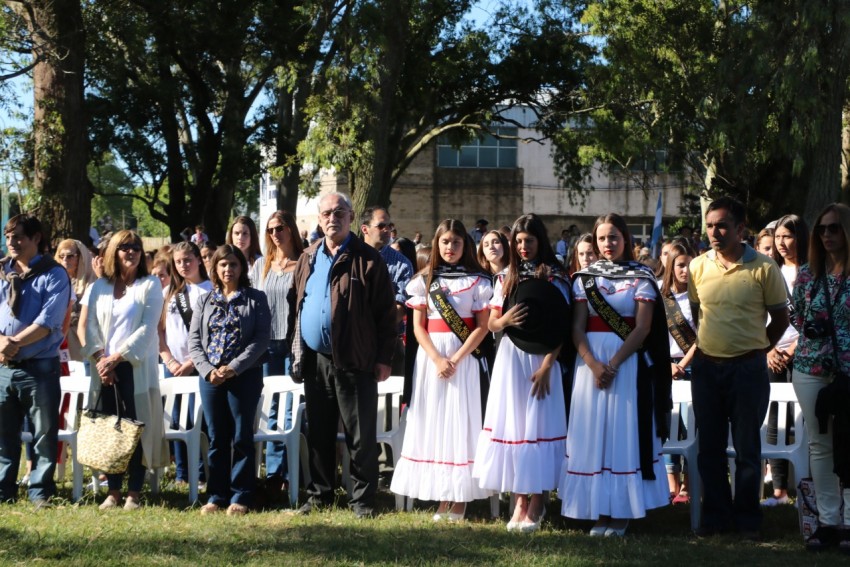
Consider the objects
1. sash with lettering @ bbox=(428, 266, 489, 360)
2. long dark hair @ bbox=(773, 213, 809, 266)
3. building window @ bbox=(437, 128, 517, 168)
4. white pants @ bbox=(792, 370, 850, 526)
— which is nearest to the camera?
white pants @ bbox=(792, 370, 850, 526)

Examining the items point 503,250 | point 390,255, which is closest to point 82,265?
point 390,255

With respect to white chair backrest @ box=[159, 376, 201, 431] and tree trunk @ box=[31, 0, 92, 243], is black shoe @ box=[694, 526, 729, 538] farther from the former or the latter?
tree trunk @ box=[31, 0, 92, 243]

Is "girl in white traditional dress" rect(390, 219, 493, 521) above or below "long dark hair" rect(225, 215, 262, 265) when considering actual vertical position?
below

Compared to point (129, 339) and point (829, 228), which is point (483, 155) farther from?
point (829, 228)

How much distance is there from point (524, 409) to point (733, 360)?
1.41m

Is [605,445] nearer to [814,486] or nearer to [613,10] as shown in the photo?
[814,486]

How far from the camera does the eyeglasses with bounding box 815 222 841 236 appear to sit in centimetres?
652

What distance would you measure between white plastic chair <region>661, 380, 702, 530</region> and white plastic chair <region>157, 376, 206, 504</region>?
11.4 feet

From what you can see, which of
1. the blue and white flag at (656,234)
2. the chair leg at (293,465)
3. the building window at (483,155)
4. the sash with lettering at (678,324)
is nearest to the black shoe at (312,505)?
the chair leg at (293,465)

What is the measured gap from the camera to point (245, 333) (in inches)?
314

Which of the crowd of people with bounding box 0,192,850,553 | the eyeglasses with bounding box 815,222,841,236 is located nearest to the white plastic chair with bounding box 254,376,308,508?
the crowd of people with bounding box 0,192,850,553

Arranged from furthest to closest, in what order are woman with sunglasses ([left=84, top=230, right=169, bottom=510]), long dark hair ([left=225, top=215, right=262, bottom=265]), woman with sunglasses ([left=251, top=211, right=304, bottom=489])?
long dark hair ([left=225, top=215, right=262, bottom=265]) < woman with sunglasses ([left=251, top=211, right=304, bottom=489]) < woman with sunglasses ([left=84, top=230, right=169, bottom=510])

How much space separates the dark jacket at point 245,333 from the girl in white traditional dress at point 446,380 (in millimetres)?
1124

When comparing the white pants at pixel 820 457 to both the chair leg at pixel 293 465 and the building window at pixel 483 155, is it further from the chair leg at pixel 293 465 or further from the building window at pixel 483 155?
the building window at pixel 483 155
